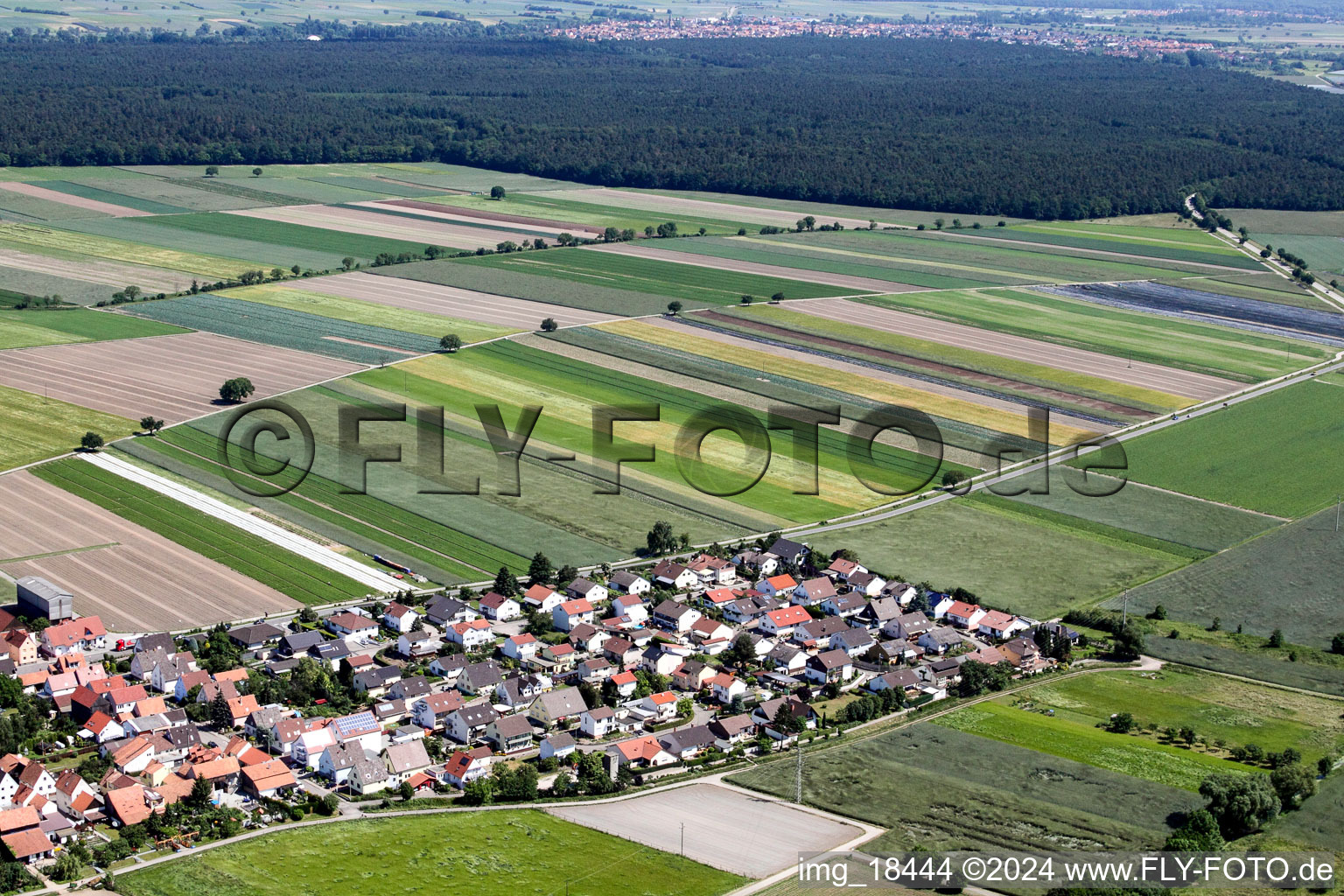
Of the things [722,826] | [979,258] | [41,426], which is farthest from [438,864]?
[979,258]

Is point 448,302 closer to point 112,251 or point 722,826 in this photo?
point 112,251

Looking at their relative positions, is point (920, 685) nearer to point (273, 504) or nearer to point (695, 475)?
point (695, 475)

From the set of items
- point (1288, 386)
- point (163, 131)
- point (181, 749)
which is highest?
point (163, 131)

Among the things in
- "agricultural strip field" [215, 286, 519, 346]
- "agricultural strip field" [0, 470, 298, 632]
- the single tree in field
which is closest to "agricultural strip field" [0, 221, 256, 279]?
"agricultural strip field" [215, 286, 519, 346]

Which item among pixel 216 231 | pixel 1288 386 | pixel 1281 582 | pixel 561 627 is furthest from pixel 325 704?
pixel 216 231

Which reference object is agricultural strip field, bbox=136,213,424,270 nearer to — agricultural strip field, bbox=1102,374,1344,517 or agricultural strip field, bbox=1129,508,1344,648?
agricultural strip field, bbox=1102,374,1344,517

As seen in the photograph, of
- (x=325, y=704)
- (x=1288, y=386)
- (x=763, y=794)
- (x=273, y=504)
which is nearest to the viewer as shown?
(x=763, y=794)

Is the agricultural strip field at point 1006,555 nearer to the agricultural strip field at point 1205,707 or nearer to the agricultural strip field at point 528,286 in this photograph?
the agricultural strip field at point 1205,707
